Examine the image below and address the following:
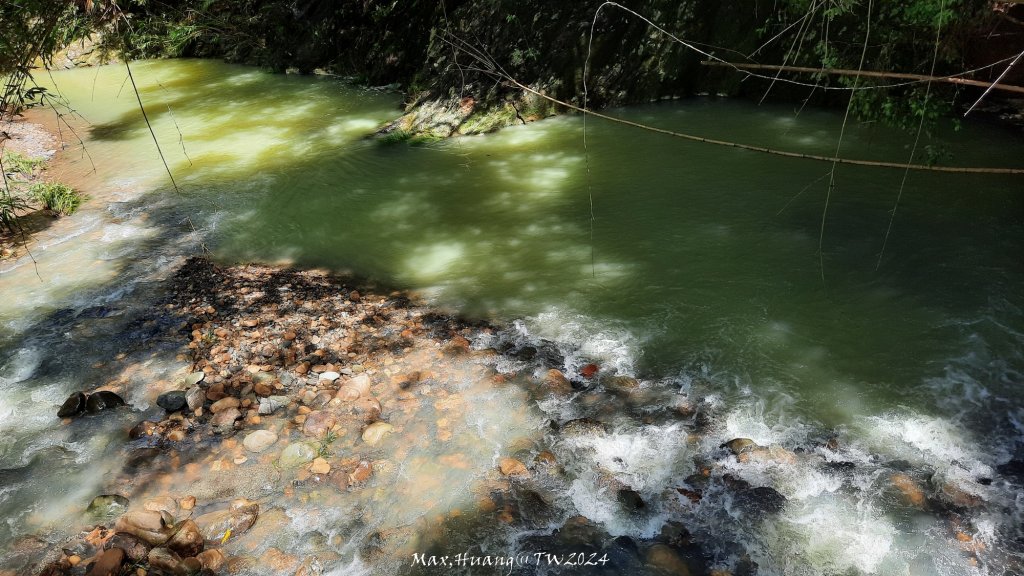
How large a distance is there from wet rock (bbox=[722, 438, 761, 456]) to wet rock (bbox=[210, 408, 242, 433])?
2.45 meters

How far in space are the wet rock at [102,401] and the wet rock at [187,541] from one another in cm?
113

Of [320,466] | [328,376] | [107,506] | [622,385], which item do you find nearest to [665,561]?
[622,385]

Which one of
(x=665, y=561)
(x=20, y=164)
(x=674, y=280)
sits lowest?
(x=665, y=561)

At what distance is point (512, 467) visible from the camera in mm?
2871

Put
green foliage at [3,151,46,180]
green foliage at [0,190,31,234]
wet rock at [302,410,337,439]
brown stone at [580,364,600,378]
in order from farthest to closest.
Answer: green foliage at [3,151,46,180] < green foliage at [0,190,31,234] < brown stone at [580,364,600,378] < wet rock at [302,410,337,439]

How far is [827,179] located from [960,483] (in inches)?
125

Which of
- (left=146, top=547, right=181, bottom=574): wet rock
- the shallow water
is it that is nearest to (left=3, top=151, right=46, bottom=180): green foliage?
the shallow water

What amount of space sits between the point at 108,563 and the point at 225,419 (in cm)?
93

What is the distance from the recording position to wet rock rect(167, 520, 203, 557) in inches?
97.6

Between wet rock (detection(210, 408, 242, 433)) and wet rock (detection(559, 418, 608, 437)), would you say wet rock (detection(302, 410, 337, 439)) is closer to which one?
wet rock (detection(210, 408, 242, 433))

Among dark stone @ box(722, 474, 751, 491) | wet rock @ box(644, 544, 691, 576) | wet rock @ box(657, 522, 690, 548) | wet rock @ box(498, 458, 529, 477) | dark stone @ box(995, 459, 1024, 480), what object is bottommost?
wet rock @ box(644, 544, 691, 576)

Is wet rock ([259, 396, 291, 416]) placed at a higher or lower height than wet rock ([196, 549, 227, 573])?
higher

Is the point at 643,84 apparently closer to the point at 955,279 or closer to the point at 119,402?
the point at 955,279

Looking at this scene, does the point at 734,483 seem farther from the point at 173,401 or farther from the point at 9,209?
the point at 9,209
